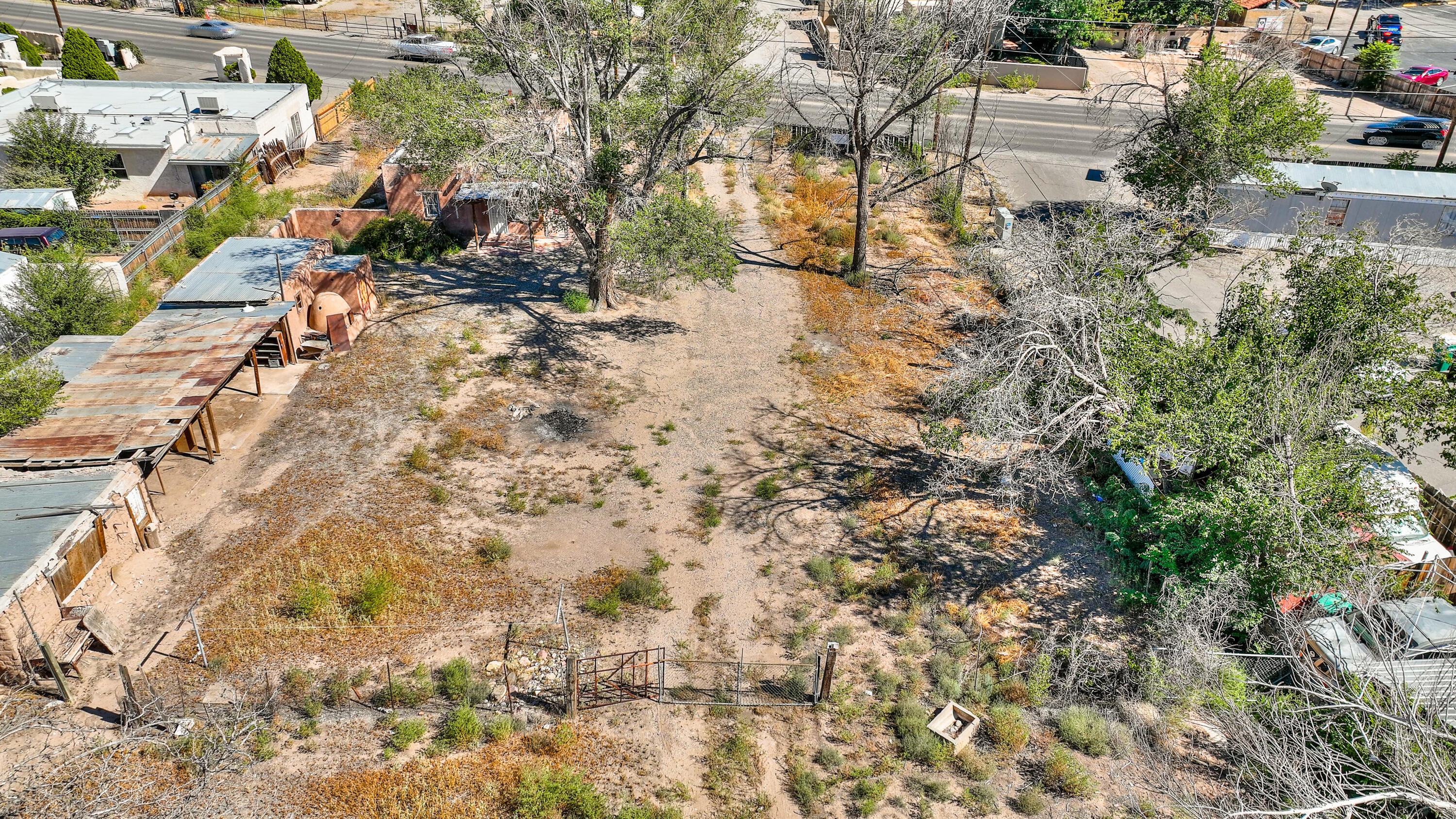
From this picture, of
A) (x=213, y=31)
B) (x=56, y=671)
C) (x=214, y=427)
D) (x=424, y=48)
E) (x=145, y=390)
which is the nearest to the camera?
(x=56, y=671)

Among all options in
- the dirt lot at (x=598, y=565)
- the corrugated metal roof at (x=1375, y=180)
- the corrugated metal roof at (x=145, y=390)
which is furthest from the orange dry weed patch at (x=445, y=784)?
the corrugated metal roof at (x=1375, y=180)

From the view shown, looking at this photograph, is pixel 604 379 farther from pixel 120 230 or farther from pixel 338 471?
pixel 120 230

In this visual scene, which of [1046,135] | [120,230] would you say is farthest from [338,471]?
[1046,135]

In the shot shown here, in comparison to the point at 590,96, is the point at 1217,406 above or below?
below

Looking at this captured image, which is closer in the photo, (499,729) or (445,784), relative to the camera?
(445,784)

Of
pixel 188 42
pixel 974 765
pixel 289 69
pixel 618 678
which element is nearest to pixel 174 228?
pixel 289 69

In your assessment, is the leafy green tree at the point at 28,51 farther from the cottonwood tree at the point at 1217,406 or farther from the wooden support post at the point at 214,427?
the cottonwood tree at the point at 1217,406

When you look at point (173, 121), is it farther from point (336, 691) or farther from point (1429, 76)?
point (1429, 76)

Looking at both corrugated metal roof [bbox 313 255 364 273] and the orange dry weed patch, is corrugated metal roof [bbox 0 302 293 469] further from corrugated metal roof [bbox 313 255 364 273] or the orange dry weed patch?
the orange dry weed patch
